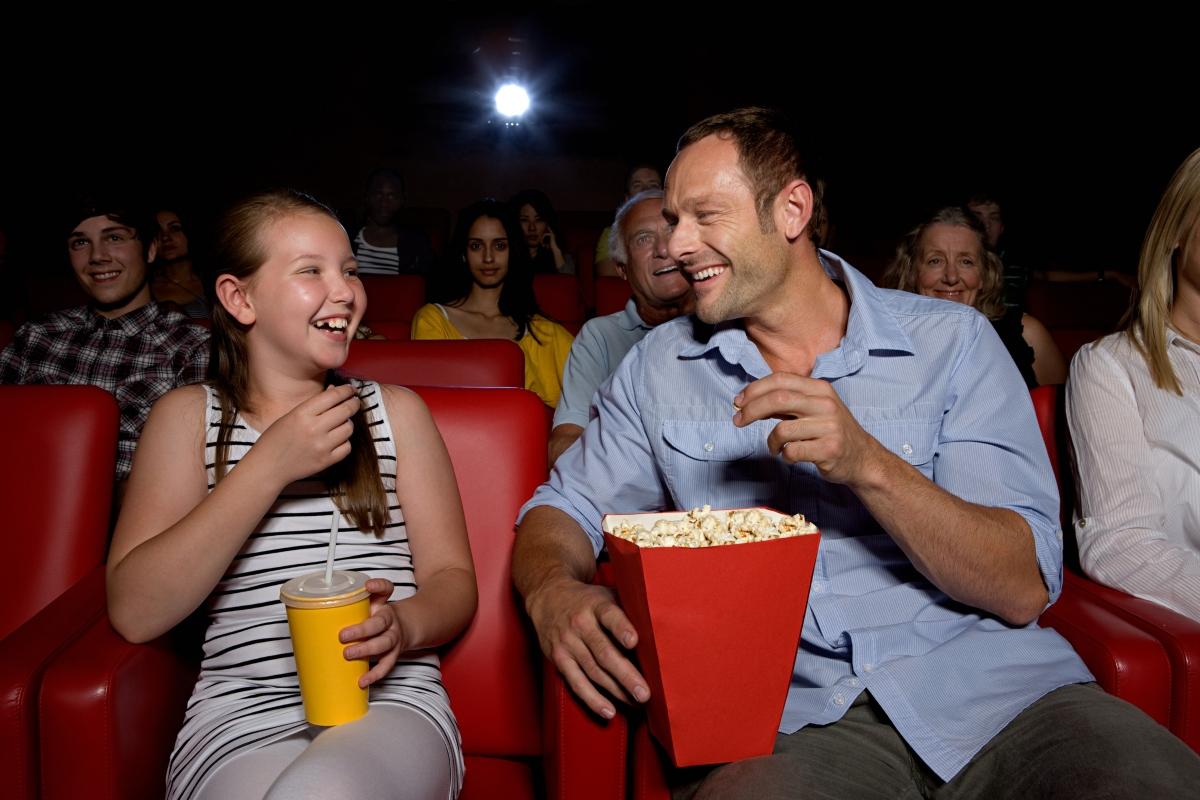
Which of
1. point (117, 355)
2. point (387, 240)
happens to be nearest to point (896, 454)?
point (117, 355)

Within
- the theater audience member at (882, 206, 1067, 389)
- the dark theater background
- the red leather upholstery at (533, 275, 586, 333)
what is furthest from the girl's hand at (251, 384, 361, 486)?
the dark theater background

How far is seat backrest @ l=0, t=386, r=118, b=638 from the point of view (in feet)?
4.48

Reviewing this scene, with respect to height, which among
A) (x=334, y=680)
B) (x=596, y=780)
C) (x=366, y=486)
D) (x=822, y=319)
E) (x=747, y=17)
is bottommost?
(x=596, y=780)

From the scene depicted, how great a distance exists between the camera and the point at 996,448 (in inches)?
47.2

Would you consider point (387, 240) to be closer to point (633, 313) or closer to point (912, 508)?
point (633, 313)

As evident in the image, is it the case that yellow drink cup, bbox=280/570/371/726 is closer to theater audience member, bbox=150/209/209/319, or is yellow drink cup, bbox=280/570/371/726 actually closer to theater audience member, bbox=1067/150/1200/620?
theater audience member, bbox=1067/150/1200/620

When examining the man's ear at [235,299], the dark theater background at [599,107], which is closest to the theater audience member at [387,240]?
the dark theater background at [599,107]

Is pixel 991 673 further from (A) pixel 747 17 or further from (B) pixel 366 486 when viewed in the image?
(A) pixel 747 17

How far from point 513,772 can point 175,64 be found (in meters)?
6.74

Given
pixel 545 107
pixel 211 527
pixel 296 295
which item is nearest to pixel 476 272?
pixel 296 295

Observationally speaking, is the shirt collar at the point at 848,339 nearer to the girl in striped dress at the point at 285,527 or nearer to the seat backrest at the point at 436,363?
the girl in striped dress at the point at 285,527

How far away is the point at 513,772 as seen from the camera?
1310mm

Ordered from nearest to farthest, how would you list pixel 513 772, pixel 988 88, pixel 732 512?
pixel 732 512
pixel 513 772
pixel 988 88

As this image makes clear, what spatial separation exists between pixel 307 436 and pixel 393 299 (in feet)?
8.77
